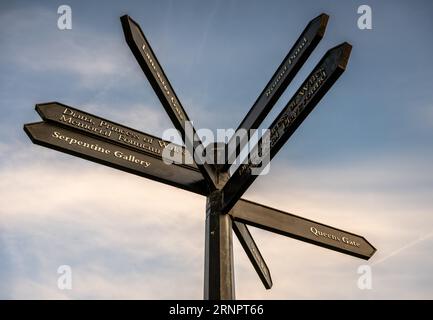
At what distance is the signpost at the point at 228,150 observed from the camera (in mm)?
3002

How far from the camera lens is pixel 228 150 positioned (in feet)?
12.8

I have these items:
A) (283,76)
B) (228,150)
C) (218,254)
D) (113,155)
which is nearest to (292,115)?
(283,76)

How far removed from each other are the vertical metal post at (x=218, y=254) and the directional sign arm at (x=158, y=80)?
439mm

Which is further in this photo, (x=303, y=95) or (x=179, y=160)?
(x=179, y=160)

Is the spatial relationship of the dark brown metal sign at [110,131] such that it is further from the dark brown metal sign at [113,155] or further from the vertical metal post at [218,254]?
the vertical metal post at [218,254]

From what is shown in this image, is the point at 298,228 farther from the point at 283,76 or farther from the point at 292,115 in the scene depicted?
the point at 283,76

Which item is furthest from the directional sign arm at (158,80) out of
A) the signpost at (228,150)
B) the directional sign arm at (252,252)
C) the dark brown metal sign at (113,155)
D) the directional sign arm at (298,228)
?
the directional sign arm at (252,252)

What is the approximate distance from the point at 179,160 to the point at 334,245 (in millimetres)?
1630
